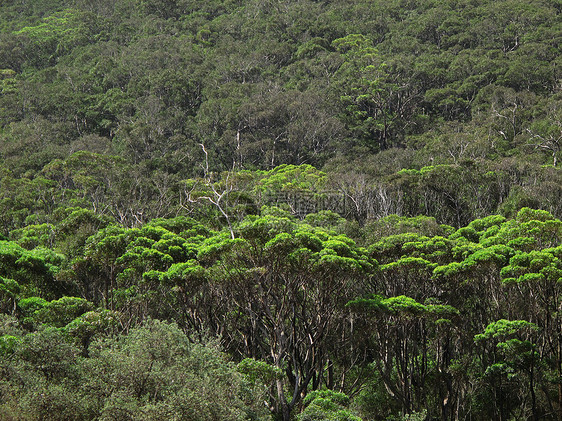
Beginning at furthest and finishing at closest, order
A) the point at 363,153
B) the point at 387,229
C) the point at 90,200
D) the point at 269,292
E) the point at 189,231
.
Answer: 1. the point at 363,153
2. the point at 90,200
3. the point at 387,229
4. the point at 189,231
5. the point at 269,292

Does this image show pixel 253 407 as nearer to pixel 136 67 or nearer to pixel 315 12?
pixel 136 67

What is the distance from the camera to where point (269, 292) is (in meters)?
20.2

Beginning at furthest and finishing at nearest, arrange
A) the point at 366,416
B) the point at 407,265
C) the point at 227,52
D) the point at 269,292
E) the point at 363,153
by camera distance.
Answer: the point at 227,52, the point at 363,153, the point at 366,416, the point at 407,265, the point at 269,292

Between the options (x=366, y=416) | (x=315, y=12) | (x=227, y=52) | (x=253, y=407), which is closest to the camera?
(x=253, y=407)

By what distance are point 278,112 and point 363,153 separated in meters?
10.3

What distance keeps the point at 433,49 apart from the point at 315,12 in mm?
27395

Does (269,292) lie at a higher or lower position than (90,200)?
higher

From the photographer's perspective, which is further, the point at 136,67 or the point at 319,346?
the point at 136,67

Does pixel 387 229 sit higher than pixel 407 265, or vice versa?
pixel 407 265

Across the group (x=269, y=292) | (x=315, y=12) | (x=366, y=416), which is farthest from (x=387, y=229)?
(x=315, y=12)

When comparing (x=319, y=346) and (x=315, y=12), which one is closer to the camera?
(x=319, y=346)

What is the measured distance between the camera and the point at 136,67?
3076 inches

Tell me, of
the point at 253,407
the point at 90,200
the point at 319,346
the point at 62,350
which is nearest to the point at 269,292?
the point at 319,346

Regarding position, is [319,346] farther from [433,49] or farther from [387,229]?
[433,49]
